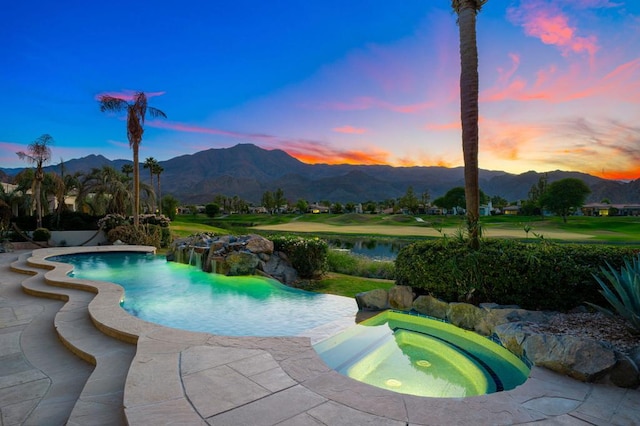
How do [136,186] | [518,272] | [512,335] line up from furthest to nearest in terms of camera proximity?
[136,186]
[518,272]
[512,335]

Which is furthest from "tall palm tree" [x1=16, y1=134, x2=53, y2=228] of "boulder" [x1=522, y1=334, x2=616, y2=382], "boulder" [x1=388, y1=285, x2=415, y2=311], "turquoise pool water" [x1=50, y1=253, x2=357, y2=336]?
"boulder" [x1=522, y1=334, x2=616, y2=382]

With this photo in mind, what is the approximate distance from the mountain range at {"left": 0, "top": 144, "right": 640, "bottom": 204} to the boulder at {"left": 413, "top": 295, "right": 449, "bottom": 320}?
368 feet

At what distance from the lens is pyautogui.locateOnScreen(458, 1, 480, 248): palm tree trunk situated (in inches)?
247

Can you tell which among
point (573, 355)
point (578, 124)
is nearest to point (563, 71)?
point (578, 124)

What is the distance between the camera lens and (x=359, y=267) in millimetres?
12766

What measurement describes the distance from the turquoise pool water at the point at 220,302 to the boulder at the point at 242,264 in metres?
0.37

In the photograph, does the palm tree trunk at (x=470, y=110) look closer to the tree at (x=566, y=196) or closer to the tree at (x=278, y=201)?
the tree at (x=566, y=196)

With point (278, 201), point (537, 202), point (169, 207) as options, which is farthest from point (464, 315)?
point (278, 201)

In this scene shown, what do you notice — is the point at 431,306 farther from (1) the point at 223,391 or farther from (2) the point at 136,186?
(2) the point at 136,186

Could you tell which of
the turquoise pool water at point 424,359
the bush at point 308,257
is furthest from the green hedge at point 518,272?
the bush at point 308,257

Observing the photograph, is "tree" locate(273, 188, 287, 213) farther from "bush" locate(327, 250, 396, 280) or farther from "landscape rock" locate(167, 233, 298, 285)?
"landscape rock" locate(167, 233, 298, 285)

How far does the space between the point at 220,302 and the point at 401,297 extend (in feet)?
13.4

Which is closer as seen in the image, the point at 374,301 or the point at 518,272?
the point at 518,272

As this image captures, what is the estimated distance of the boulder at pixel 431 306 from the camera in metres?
6.05
